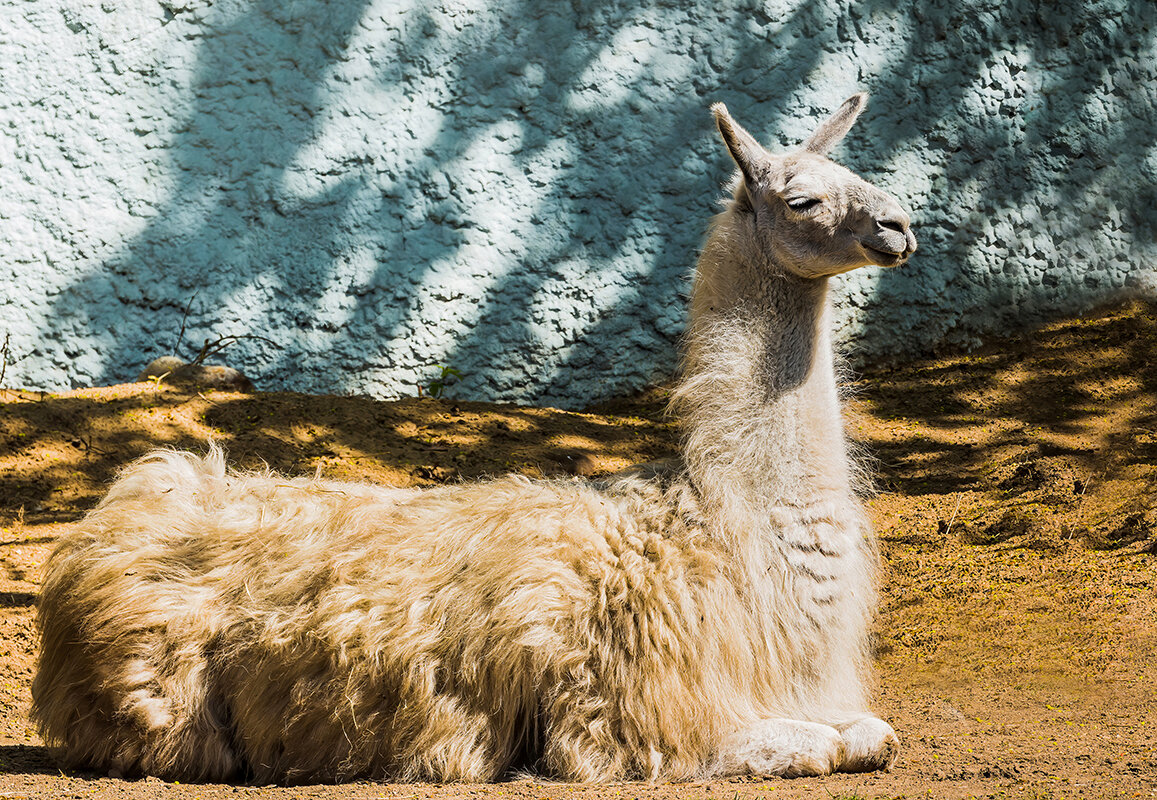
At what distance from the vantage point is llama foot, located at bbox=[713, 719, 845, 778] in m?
3.45

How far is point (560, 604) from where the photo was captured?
3.59 meters

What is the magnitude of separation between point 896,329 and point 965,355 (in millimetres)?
534

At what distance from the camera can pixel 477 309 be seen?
299 inches

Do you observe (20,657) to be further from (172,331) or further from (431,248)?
(431,248)

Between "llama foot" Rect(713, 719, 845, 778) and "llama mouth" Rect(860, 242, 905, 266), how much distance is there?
1.52 m

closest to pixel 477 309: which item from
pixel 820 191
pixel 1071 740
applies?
pixel 820 191

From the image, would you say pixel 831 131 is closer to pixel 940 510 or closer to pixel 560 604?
pixel 560 604

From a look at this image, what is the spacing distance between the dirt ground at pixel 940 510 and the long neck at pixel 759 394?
0.54 meters

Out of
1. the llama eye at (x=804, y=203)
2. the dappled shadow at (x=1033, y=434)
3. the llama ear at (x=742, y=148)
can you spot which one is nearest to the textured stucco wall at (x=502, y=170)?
the dappled shadow at (x=1033, y=434)

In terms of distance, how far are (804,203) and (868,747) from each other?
1769 mm

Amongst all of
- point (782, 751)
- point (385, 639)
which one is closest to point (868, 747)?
point (782, 751)

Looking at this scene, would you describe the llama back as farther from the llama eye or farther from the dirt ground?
the llama eye

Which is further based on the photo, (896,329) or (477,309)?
(896,329)

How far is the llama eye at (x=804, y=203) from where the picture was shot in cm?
384
